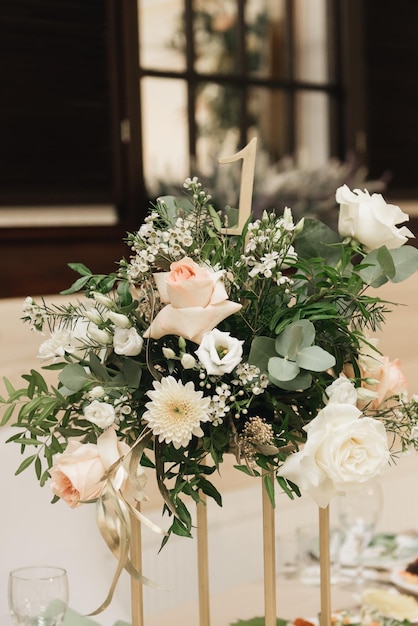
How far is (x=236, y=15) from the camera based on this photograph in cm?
329

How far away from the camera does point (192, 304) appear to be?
759 mm

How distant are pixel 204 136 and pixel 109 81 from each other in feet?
2.10

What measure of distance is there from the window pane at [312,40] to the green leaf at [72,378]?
2.99 meters

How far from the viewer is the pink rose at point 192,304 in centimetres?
75

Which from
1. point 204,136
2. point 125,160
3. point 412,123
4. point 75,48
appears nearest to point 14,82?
point 75,48

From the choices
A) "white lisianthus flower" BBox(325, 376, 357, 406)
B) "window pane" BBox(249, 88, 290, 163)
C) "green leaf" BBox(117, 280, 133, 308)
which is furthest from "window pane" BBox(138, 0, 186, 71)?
"white lisianthus flower" BBox(325, 376, 357, 406)

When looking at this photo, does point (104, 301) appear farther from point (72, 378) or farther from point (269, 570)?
point (269, 570)

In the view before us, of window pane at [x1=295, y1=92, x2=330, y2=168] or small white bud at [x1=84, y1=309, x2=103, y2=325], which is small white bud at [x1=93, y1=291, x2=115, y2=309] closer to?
small white bud at [x1=84, y1=309, x2=103, y2=325]

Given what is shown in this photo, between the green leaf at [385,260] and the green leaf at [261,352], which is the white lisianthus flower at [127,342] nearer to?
the green leaf at [261,352]

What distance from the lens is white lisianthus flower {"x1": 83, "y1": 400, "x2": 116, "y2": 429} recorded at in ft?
2.49

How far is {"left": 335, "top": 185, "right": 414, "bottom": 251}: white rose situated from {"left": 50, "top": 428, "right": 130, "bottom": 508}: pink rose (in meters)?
0.28

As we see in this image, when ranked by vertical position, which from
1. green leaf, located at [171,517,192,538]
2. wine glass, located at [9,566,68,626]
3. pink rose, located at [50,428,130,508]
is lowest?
wine glass, located at [9,566,68,626]

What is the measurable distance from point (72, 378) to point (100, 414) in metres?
0.05

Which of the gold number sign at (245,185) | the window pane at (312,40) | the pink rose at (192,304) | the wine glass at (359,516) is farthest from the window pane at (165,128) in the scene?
the pink rose at (192,304)
